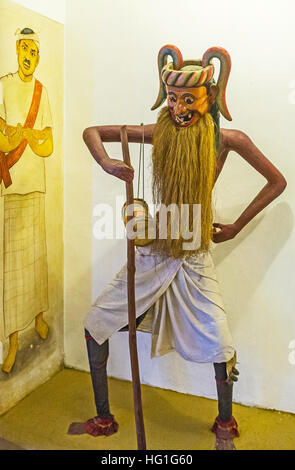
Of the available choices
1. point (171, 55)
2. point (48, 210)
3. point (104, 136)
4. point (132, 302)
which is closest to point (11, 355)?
point (48, 210)

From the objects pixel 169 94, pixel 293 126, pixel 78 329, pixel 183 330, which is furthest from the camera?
pixel 78 329

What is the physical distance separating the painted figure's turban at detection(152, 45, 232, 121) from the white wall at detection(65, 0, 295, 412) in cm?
42

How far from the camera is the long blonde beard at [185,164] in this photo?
2129mm

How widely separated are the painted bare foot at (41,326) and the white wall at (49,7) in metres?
1.55

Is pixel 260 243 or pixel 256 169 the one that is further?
pixel 260 243

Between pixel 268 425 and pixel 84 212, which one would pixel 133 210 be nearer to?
pixel 84 212

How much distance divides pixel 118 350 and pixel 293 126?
1515 mm

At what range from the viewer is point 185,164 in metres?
2.13

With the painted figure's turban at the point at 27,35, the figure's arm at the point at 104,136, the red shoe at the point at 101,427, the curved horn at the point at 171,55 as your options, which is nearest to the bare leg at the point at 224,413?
the red shoe at the point at 101,427

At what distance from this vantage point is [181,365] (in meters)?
2.88

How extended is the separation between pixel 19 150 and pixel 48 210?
408 millimetres

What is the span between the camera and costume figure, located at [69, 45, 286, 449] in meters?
2.12

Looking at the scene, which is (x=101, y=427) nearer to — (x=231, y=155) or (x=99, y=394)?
(x=99, y=394)
